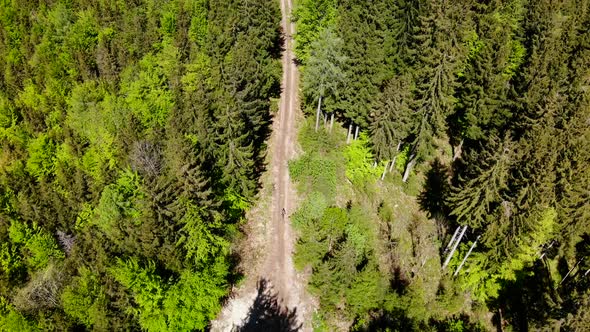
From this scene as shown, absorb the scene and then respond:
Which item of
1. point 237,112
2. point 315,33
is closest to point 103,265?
point 237,112

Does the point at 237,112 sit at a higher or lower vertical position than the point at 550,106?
lower

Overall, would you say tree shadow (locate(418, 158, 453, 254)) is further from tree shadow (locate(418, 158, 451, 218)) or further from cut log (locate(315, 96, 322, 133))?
cut log (locate(315, 96, 322, 133))

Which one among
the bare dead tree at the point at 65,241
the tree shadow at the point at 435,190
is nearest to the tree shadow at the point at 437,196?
the tree shadow at the point at 435,190

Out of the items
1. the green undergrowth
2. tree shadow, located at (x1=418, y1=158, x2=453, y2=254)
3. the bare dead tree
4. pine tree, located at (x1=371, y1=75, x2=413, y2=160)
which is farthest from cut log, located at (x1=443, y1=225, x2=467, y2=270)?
the bare dead tree

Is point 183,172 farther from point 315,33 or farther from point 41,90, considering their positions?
point 41,90

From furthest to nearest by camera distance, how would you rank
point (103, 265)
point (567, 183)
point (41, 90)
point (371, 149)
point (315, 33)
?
point (41, 90) < point (315, 33) < point (371, 149) < point (567, 183) < point (103, 265)

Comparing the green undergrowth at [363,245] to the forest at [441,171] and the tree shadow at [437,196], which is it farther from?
the tree shadow at [437,196]

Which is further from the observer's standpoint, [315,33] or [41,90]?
[41,90]
